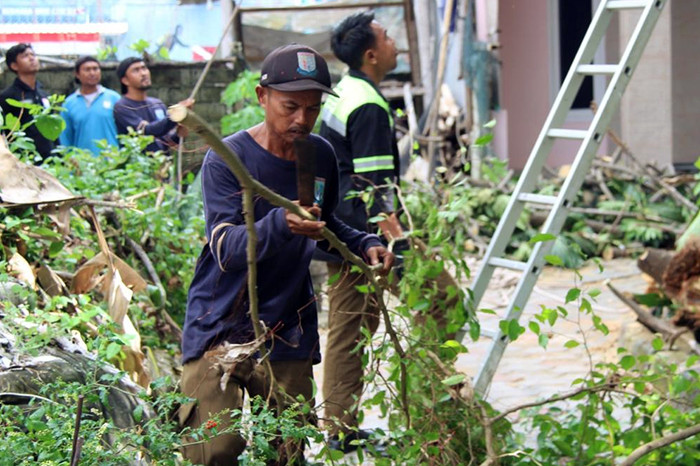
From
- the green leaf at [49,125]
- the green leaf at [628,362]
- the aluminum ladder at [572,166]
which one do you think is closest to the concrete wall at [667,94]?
the aluminum ladder at [572,166]

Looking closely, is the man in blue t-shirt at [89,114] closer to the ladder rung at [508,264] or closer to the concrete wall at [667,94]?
the ladder rung at [508,264]

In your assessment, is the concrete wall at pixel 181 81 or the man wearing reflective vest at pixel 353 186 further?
the concrete wall at pixel 181 81

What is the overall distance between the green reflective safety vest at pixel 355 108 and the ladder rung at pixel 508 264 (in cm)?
81

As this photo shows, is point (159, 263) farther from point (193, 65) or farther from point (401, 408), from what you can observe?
point (193, 65)

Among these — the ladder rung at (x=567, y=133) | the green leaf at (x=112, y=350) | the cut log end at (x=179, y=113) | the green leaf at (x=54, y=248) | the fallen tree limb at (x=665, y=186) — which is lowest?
the fallen tree limb at (x=665, y=186)

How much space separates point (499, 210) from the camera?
39.8 ft

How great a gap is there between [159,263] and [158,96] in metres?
6.24

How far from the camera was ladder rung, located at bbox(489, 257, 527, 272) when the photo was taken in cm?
569

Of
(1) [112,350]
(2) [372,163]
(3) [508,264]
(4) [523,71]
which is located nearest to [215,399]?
(1) [112,350]

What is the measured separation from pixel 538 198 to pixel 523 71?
31.5ft

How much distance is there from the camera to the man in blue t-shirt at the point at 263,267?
358 cm

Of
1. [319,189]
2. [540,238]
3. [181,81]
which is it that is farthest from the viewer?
Answer: [181,81]

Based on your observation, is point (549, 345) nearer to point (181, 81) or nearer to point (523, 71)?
point (181, 81)

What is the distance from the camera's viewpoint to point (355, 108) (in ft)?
18.2
